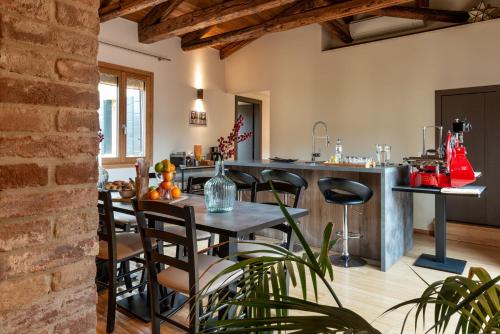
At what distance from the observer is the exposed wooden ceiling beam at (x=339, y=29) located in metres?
5.70

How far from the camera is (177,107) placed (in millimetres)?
6293

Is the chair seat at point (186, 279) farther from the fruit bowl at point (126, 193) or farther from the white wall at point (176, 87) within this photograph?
the white wall at point (176, 87)

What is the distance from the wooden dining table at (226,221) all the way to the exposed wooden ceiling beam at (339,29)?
4100mm

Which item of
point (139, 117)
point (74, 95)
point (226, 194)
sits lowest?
point (226, 194)

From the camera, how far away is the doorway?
8.07m

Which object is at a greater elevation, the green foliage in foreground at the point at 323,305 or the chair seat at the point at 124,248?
the green foliage in foreground at the point at 323,305

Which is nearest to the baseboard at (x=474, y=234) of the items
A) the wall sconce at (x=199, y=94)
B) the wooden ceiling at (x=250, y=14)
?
the wooden ceiling at (x=250, y=14)

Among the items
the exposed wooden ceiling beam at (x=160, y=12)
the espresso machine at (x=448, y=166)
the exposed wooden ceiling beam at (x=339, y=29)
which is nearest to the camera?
the espresso machine at (x=448, y=166)

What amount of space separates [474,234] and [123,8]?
514 centimetres

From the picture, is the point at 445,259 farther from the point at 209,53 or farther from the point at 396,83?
the point at 209,53

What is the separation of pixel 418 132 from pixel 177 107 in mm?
3844

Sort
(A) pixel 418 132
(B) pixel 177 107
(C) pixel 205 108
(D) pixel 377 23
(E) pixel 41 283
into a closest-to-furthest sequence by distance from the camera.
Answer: (E) pixel 41 283 → (A) pixel 418 132 → (D) pixel 377 23 → (B) pixel 177 107 → (C) pixel 205 108

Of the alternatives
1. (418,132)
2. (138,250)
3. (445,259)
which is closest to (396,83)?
(418,132)

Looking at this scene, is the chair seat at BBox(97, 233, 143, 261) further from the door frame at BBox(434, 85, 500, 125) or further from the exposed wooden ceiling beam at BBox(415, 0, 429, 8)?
the exposed wooden ceiling beam at BBox(415, 0, 429, 8)
